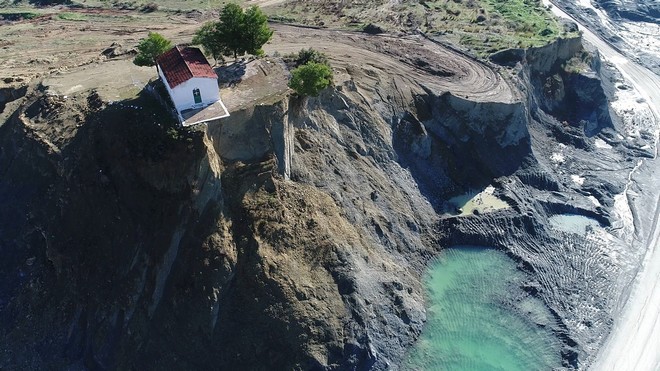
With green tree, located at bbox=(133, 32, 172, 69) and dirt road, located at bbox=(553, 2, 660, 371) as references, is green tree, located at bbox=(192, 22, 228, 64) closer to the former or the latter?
green tree, located at bbox=(133, 32, 172, 69)

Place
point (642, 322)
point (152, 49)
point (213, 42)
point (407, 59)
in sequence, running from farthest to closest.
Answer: point (407, 59)
point (213, 42)
point (642, 322)
point (152, 49)

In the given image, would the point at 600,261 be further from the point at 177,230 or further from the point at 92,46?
the point at 92,46

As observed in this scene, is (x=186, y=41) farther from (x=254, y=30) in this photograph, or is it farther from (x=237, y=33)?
(x=254, y=30)

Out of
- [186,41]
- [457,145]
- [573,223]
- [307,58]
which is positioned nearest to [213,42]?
[307,58]


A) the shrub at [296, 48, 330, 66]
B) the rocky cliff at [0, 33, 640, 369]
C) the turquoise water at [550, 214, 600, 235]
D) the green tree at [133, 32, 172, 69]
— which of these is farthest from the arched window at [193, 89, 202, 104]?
the turquoise water at [550, 214, 600, 235]

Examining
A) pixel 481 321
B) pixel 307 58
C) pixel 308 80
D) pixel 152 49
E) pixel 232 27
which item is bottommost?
pixel 481 321
